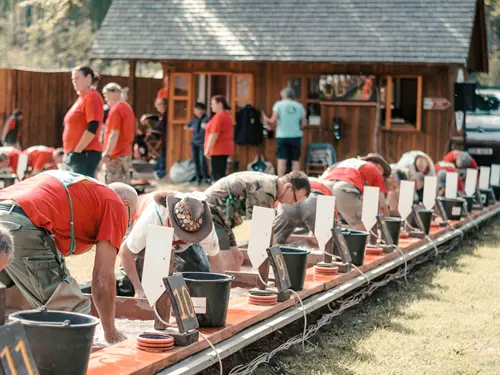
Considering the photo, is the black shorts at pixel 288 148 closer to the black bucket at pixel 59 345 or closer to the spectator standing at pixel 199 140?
the spectator standing at pixel 199 140

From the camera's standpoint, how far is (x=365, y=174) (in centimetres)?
1131

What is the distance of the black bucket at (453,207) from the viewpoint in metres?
13.9

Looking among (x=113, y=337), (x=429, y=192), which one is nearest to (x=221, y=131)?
(x=429, y=192)

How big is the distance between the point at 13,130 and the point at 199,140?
4.02 meters

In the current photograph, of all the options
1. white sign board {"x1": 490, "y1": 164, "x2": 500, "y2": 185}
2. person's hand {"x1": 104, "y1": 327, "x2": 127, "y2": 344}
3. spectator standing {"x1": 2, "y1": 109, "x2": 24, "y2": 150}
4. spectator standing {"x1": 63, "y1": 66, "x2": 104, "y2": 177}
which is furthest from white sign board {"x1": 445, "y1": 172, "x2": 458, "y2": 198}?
spectator standing {"x1": 2, "y1": 109, "x2": 24, "y2": 150}

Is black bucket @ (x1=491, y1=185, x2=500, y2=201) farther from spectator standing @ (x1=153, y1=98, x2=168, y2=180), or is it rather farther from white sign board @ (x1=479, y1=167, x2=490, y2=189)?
spectator standing @ (x1=153, y1=98, x2=168, y2=180)

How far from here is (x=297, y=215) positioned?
10.4 m

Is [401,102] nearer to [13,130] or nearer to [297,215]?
[13,130]

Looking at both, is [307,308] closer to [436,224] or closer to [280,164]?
[436,224]

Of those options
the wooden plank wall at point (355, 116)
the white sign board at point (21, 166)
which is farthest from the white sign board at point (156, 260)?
the wooden plank wall at point (355, 116)

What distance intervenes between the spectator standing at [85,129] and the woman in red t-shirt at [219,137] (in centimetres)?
635

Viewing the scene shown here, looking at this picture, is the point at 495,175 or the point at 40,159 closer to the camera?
the point at 40,159

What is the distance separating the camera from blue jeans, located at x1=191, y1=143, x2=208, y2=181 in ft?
67.9

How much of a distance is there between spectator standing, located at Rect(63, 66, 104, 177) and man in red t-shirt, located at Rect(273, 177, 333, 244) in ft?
7.19
